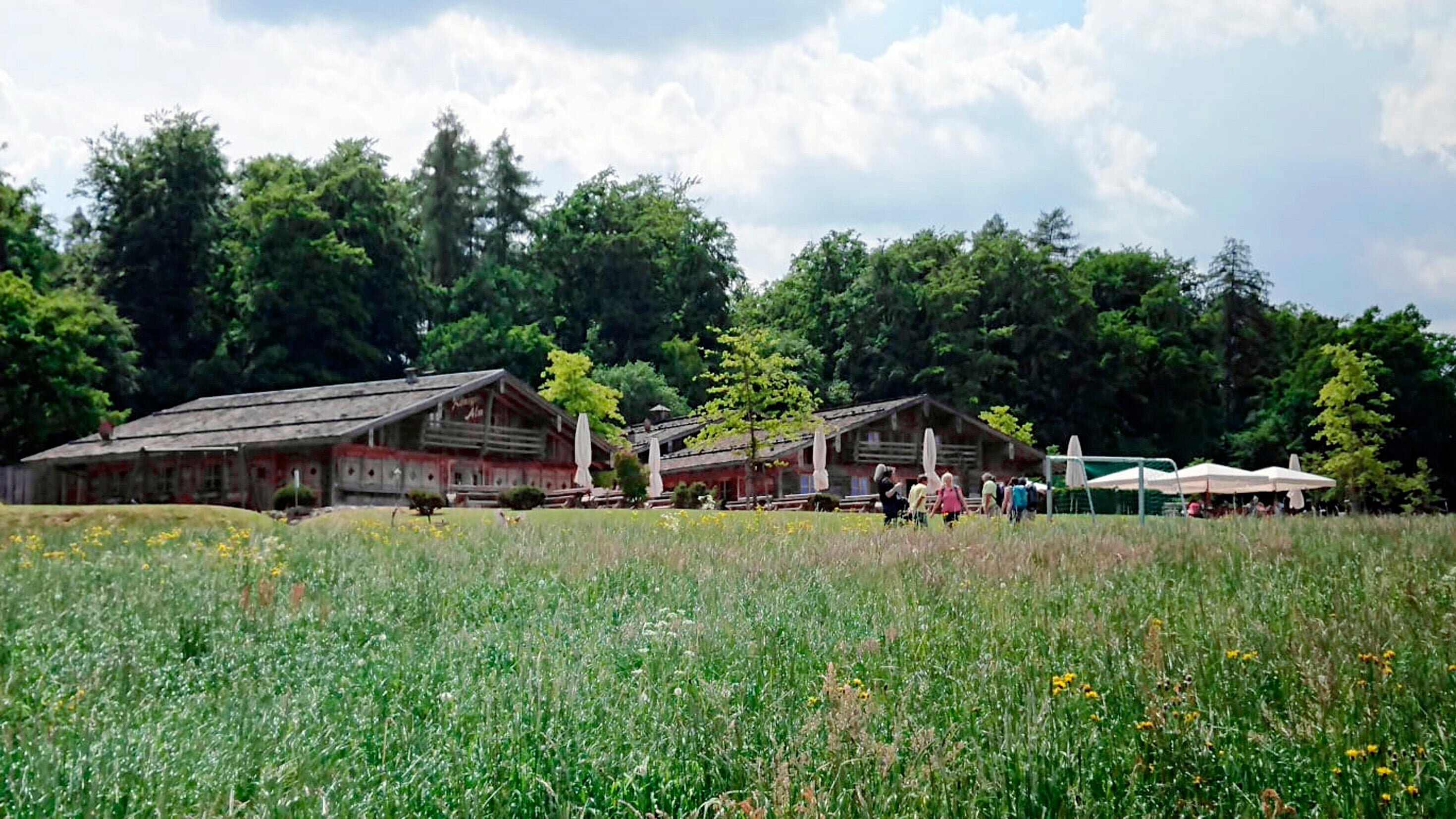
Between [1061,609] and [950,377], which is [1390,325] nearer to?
[950,377]

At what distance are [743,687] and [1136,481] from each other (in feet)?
96.4

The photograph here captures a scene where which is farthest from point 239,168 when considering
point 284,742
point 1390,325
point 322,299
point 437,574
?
point 284,742

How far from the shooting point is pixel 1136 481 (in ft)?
112

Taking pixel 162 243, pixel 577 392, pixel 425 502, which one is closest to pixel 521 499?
pixel 425 502

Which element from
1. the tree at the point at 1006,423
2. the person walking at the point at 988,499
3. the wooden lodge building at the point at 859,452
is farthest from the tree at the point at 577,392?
the person walking at the point at 988,499

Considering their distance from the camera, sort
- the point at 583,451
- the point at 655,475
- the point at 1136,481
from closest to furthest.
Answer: the point at 1136,481 < the point at 655,475 < the point at 583,451

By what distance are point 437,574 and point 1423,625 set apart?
734cm

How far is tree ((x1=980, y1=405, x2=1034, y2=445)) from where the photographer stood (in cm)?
→ 5675

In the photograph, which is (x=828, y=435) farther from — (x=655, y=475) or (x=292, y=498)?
(x=292, y=498)

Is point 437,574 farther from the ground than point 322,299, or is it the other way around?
point 322,299

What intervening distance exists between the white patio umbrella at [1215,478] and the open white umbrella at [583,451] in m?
15.2

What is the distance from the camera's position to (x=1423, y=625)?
7.43m

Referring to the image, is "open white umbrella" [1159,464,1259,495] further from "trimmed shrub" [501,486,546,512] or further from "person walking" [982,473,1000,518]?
"trimmed shrub" [501,486,546,512]

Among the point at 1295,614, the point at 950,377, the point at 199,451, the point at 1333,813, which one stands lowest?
the point at 1333,813
